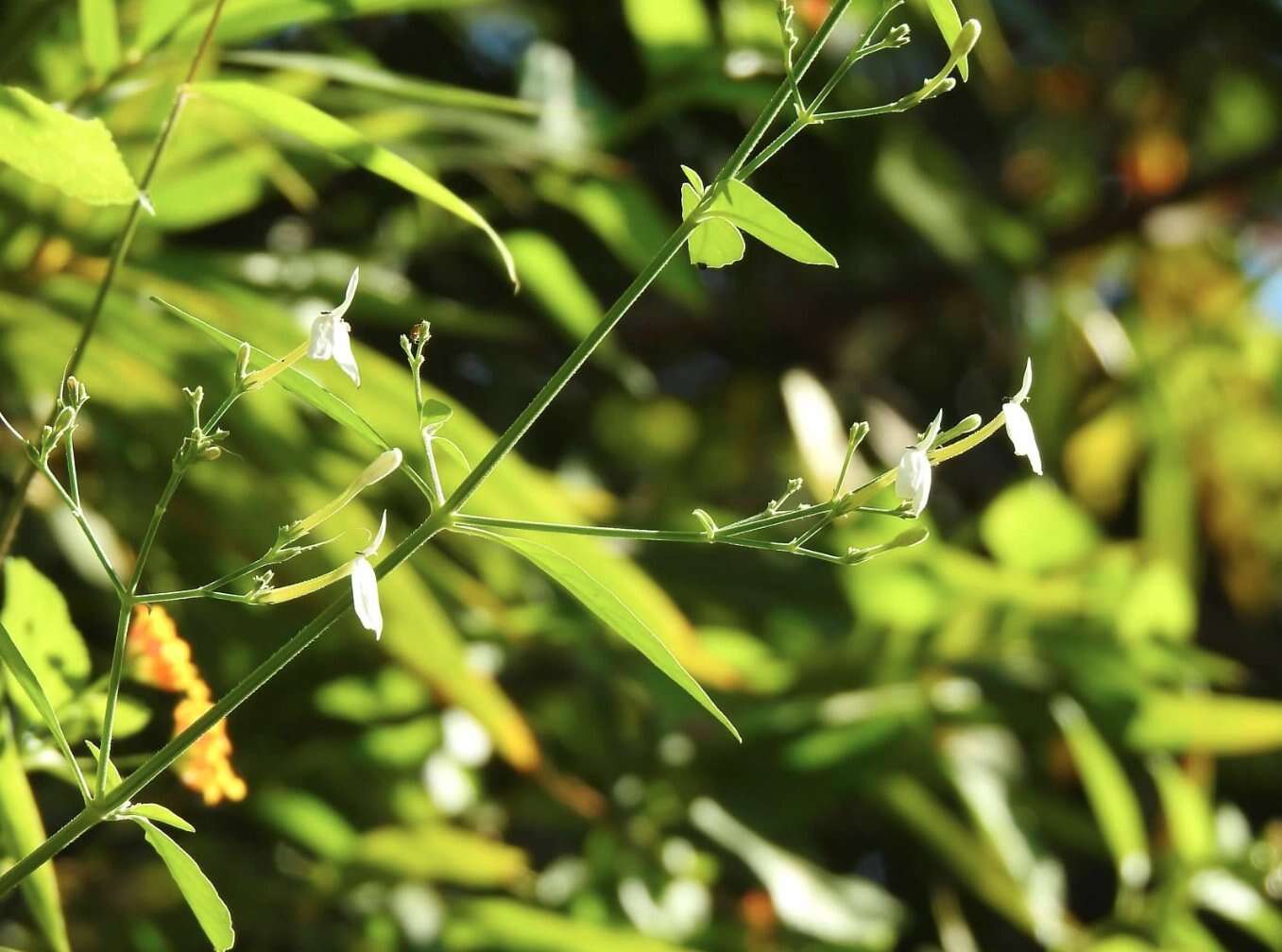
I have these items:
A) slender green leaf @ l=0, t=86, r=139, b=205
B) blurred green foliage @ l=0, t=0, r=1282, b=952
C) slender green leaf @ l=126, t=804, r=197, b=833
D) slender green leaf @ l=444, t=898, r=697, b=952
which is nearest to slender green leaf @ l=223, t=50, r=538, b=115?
blurred green foliage @ l=0, t=0, r=1282, b=952

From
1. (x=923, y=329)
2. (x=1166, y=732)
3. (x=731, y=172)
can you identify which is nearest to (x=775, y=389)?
(x=923, y=329)

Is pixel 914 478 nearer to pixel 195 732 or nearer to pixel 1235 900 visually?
pixel 195 732

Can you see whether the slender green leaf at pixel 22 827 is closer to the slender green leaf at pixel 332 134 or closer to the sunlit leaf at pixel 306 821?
the slender green leaf at pixel 332 134

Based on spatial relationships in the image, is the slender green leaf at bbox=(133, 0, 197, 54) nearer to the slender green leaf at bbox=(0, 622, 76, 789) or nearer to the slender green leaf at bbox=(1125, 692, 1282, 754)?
the slender green leaf at bbox=(0, 622, 76, 789)

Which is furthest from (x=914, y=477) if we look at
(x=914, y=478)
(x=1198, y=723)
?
(x=1198, y=723)

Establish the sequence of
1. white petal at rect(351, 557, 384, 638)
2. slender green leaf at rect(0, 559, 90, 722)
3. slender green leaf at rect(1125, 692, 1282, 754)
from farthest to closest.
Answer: slender green leaf at rect(1125, 692, 1282, 754)
slender green leaf at rect(0, 559, 90, 722)
white petal at rect(351, 557, 384, 638)

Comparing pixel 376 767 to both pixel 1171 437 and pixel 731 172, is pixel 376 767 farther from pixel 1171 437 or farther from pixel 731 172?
pixel 1171 437

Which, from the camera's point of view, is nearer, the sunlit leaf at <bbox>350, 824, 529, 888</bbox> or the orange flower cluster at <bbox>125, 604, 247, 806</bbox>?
the orange flower cluster at <bbox>125, 604, 247, 806</bbox>
